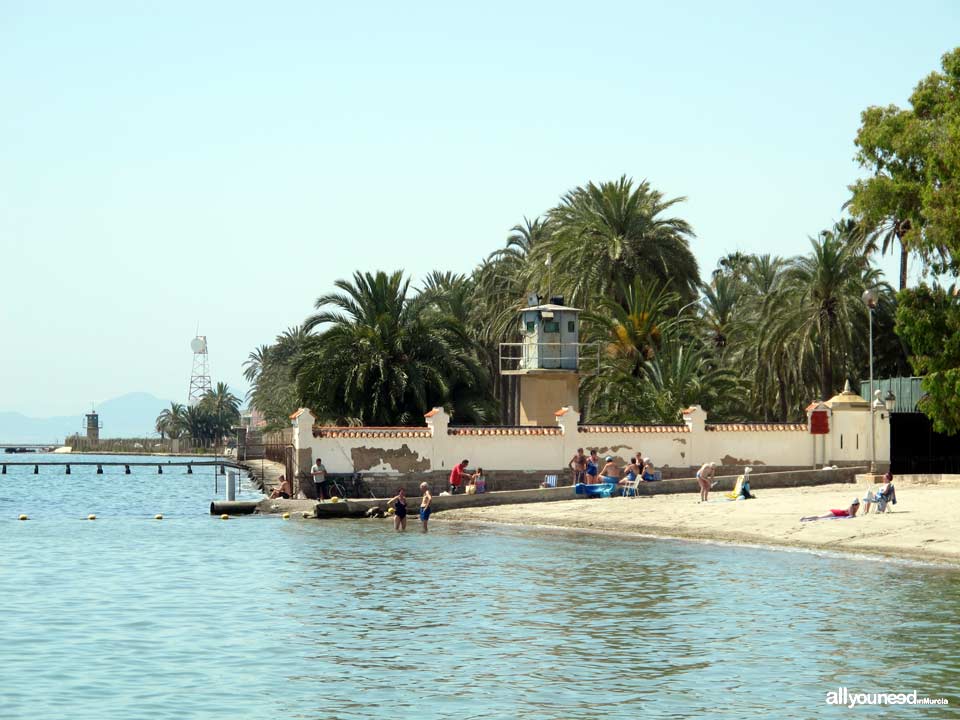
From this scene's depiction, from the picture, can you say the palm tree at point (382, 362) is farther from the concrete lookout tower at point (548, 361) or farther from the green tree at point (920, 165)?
the green tree at point (920, 165)

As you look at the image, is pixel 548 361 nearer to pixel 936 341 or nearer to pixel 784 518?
pixel 936 341

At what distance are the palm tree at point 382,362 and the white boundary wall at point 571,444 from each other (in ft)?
18.0

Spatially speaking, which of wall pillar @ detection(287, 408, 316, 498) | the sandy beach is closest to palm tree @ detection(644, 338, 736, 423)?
the sandy beach

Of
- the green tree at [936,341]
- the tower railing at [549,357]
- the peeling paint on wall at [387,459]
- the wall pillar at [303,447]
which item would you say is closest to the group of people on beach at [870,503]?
the green tree at [936,341]

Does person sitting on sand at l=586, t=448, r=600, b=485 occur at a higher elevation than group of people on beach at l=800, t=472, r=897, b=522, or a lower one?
higher

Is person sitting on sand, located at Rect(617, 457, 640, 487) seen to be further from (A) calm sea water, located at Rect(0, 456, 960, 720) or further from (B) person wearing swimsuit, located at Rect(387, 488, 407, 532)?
(B) person wearing swimsuit, located at Rect(387, 488, 407, 532)

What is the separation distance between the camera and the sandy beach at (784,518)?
30.7m

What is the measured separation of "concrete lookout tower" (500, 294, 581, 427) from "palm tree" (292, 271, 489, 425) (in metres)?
3.12

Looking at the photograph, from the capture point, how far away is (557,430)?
1743 inches

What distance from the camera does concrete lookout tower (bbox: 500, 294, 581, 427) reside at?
48844mm

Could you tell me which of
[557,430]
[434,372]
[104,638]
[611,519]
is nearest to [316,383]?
[434,372]

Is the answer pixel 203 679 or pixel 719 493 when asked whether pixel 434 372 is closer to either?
pixel 719 493

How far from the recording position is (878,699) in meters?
15.9

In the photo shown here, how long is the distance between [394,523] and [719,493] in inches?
421
